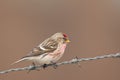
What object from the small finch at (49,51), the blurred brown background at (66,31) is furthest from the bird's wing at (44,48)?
the blurred brown background at (66,31)

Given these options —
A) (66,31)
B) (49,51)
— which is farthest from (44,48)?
(66,31)

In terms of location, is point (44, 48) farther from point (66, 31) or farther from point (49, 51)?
point (66, 31)

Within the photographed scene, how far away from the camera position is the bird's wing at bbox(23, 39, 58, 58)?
30.5 ft

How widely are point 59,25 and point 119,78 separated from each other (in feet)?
8.30

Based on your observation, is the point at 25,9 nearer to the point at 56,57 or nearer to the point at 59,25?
the point at 59,25

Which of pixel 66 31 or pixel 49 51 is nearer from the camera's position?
pixel 49 51

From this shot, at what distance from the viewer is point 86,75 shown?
14.8 m

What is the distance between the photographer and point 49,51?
952cm

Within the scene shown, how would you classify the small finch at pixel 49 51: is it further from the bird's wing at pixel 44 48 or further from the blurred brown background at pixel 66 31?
the blurred brown background at pixel 66 31

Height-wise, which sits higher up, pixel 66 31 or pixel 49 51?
pixel 66 31

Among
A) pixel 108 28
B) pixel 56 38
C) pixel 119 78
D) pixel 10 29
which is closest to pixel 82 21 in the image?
pixel 108 28

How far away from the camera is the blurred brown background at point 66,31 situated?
14.8 metres

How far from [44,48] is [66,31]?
24.4 feet

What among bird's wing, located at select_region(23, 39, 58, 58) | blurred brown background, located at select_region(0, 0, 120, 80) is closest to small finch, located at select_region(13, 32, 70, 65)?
bird's wing, located at select_region(23, 39, 58, 58)
